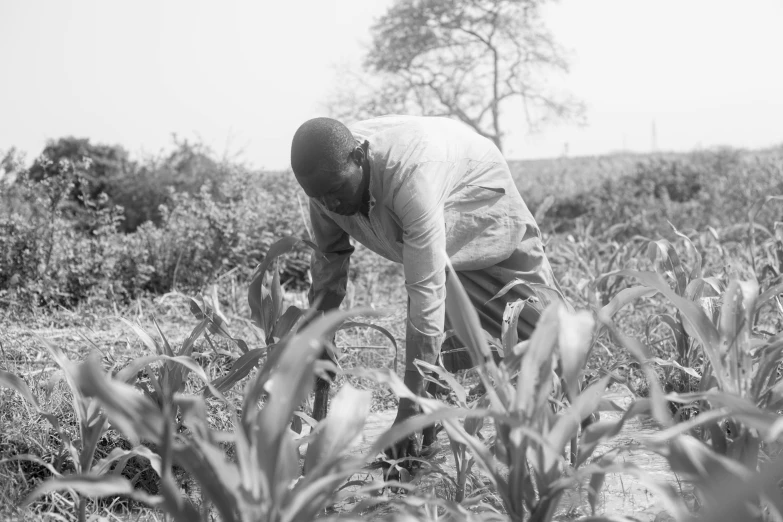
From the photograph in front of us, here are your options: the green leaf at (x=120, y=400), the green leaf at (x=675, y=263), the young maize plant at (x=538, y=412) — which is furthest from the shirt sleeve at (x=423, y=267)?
the green leaf at (x=675, y=263)

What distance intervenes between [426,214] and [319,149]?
349 mm

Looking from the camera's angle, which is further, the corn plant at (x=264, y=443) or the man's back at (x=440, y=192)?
the man's back at (x=440, y=192)

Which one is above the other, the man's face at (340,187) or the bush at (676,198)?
the man's face at (340,187)

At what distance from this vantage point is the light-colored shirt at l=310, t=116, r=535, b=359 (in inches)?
79.7

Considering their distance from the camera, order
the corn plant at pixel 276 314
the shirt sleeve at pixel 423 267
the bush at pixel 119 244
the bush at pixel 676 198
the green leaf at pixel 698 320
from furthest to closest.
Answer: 1. the bush at pixel 676 198
2. the bush at pixel 119 244
3. the corn plant at pixel 276 314
4. the shirt sleeve at pixel 423 267
5. the green leaf at pixel 698 320

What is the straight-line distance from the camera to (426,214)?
6.66 feet

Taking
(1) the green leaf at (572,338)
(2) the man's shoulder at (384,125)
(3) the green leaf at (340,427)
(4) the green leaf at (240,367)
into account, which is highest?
(2) the man's shoulder at (384,125)

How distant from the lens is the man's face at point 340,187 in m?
2.04

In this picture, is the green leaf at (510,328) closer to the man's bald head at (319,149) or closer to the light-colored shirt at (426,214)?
the light-colored shirt at (426,214)

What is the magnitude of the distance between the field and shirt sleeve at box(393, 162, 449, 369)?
21cm

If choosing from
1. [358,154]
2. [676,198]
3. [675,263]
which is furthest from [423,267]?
[676,198]

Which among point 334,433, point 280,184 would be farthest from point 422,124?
point 280,184

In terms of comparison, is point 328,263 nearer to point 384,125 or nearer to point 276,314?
point 276,314

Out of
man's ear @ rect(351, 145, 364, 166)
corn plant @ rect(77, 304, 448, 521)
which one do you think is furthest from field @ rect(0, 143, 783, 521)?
man's ear @ rect(351, 145, 364, 166)
